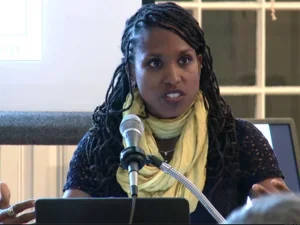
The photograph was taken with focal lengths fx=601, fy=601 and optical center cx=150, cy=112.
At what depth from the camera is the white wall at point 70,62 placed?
201 cm

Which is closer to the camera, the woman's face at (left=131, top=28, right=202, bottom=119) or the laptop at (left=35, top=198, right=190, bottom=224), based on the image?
the laptop at (left=35, top=198, right=190, bottom=224)

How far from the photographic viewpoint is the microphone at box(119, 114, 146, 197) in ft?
2.62

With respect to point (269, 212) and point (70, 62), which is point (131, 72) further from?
point (269, 212)

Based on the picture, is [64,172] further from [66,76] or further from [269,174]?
[269,174]

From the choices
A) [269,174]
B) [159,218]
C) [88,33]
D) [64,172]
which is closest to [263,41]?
[88,33]

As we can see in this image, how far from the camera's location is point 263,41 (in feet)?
7.08

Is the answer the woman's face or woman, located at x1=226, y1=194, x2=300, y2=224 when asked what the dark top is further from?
woman, located at x1=226, y1=194, x2=300, y2=224

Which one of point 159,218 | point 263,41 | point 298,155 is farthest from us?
point 263,41

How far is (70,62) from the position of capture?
2027mm

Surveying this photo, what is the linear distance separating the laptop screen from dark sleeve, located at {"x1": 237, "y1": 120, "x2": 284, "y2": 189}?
0.55 meters

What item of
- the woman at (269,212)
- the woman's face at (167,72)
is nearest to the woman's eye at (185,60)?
the woman's face at (167,72)

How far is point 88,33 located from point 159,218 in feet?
4.54

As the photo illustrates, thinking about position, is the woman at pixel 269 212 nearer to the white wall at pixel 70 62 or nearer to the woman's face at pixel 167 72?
the woman's face at pixel 167 72

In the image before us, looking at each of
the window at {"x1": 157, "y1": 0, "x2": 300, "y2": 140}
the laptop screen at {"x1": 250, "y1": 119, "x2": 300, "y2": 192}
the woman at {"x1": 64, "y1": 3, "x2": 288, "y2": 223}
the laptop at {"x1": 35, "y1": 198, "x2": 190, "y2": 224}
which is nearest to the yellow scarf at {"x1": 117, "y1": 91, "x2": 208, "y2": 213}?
the woman at {"x1": 64, "y1": 3, "x2": 288, "y2": 223}
